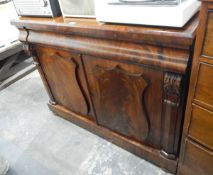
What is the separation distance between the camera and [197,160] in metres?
0.83

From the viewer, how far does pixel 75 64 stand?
1042mm

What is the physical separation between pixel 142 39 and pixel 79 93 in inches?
24.1

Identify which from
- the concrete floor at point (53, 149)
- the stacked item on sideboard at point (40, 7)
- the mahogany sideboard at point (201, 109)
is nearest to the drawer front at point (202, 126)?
A: the mahogany sideboard at point (201, 109)

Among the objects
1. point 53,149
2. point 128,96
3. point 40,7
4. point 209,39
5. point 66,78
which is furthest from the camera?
point 53,149

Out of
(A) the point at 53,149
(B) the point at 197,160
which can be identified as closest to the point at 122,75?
(B) the point at 197,160

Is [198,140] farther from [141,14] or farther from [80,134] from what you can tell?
[80,134]

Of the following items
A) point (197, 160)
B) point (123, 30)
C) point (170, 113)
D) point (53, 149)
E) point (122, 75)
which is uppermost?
point (123, 30)

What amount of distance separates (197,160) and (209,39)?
0.54m

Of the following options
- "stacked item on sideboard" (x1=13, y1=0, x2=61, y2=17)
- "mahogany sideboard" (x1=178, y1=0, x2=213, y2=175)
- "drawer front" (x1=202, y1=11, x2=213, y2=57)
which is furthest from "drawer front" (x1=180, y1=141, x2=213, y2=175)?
"stacked item on sideboard" (x1=13, y1=0, x2=61, y2=17)

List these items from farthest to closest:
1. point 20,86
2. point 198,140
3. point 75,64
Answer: point 20,86
point 75,64
point 198,140

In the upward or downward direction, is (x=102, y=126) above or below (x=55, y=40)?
below

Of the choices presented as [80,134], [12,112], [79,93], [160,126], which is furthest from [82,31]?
[12,112]

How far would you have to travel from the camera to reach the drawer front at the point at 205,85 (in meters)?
0.61

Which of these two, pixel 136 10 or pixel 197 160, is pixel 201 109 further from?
pixel 136 10
